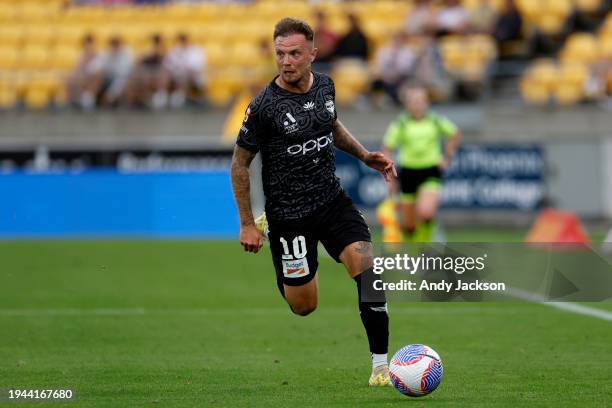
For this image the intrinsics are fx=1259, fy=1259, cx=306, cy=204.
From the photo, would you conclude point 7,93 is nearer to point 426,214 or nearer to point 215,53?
point 215,53

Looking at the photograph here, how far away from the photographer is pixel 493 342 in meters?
10.1

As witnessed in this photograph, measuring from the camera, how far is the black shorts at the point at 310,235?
8.01 meters

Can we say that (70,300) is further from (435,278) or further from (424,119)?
(435,278)

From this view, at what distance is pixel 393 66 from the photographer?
24.6 meters

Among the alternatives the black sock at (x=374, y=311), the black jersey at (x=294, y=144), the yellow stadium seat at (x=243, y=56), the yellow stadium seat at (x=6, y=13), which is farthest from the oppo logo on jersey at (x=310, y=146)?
the yellow stadium seat at (x=6, y=13)

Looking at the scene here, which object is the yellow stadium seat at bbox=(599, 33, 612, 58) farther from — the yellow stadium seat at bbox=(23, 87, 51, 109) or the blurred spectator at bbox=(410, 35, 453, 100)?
the yellow stadium seat at bbox=(23, 87, 51, 109)

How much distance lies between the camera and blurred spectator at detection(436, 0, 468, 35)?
2558 centimetres

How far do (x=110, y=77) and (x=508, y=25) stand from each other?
26.8 feet

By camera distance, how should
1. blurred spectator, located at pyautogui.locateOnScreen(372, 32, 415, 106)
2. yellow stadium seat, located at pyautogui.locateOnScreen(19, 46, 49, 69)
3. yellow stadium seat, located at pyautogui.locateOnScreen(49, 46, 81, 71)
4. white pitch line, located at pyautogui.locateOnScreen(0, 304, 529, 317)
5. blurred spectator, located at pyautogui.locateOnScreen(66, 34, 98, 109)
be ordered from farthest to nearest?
yellow stadium seat, located at pyautogui.locateOnScreen(19, 46, 49, 69), yellow stadium seat, located at pyautogui.locateOnScreen(49, 46, 81, 71), blurred spectator, located at pyautogui.locateOnScreen(66, 34, 98, 109), blurred spectator, located at pyautogui.locateOnScreen(372, 32, 415, 106), white pitch line, located at pyautogui.locateOnScreen(0, 304, 529, 317)

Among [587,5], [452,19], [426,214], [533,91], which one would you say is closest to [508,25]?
[452,19]

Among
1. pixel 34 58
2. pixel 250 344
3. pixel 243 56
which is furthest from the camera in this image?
pixel 34 58

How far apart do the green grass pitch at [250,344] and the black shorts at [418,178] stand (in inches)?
58.4

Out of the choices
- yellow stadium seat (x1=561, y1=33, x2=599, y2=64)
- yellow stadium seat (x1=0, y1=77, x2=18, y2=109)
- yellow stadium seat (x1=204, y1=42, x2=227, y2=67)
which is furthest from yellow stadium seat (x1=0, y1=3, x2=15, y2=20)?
yellow stadium seat (x1=561, y1=33, x2=599, y2=64)

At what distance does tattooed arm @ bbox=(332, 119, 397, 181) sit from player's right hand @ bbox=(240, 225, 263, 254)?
3.12 ft
